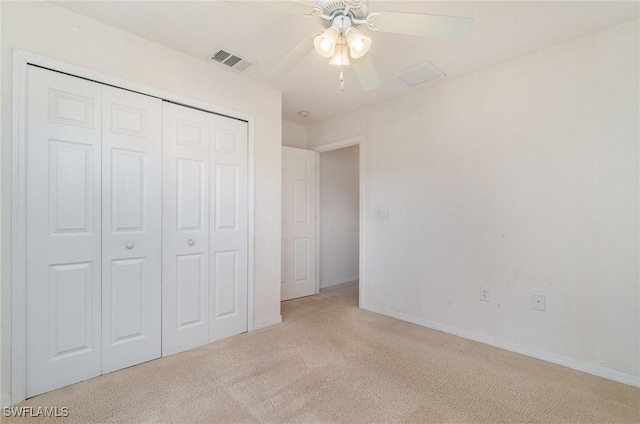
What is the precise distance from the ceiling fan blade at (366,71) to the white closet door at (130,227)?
61.1 inches

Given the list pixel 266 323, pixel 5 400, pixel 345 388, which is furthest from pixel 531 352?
pixel 5 400

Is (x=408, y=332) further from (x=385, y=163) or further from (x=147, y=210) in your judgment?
(x=147, y=210)

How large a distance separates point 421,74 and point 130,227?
8.92ft

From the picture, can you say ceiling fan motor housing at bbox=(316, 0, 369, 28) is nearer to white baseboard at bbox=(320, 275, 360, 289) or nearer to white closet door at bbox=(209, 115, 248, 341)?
white closet door at bbox=(209, 115, 248, 341)

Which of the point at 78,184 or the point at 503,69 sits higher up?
the point at 503,69

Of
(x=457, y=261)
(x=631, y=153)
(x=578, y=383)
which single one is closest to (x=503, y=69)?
(x=631, y=153)

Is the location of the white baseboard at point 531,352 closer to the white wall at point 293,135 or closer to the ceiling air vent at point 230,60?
the white wall at point 293,135

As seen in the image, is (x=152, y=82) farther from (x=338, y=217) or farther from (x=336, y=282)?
(x=336, y=282)

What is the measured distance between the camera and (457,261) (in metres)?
2.66

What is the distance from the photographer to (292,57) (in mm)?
1605

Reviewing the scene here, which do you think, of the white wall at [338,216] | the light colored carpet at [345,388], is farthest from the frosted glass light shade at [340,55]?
the white wall at [338,216]

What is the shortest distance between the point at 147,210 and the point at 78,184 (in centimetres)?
43

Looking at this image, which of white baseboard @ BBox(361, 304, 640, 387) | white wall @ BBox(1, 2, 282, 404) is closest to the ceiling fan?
white wall @ BBox(1, 2, 282, 404)

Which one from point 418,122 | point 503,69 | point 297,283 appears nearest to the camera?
point 503,69
